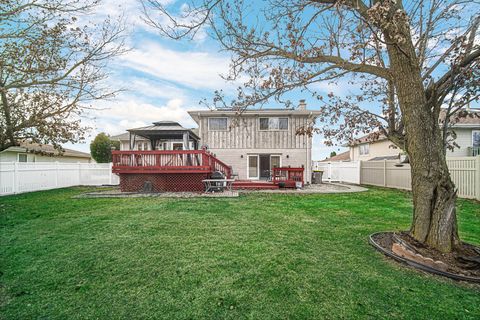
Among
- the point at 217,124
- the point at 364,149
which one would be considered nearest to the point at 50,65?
the point at 217,124

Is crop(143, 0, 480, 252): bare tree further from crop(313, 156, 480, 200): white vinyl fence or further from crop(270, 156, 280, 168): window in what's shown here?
crop(270, 156, 280, 168): window

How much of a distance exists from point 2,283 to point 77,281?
82cm

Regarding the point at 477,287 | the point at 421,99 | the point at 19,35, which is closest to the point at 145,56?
the point at 19,35

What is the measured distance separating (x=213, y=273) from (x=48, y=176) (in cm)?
1353

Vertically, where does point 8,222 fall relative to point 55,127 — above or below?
below

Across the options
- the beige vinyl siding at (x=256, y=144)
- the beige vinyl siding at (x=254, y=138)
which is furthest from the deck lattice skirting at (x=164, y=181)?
the beige vinyl siding at (x=254, y=138)

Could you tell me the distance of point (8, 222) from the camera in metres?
5.43

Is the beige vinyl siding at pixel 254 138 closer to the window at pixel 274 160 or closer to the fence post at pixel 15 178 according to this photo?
the window at pixel 274 160

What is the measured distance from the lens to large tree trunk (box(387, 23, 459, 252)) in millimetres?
3273

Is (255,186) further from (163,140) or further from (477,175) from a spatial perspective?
(477,175)


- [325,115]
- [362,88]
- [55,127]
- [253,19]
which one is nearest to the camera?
[253,19]

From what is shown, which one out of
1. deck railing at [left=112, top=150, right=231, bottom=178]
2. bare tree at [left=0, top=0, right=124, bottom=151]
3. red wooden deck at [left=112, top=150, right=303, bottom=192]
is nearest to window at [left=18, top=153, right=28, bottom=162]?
red wooden deck at [left=112, top=150, right=303, bottom=192]

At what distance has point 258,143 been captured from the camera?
16.0 metres

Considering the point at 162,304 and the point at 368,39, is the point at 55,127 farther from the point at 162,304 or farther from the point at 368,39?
the point at 368,39
